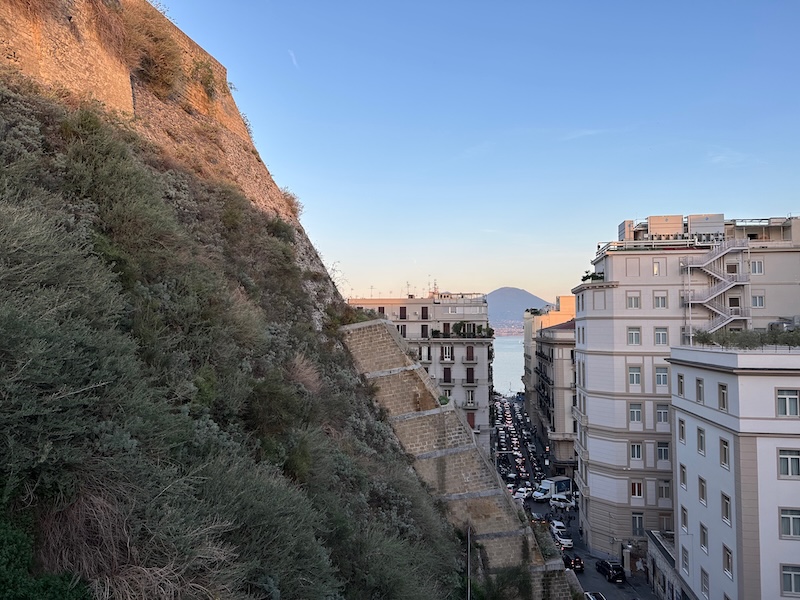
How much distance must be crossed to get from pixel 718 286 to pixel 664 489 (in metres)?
11.1

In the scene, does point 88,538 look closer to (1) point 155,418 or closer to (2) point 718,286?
(1) point 155,418

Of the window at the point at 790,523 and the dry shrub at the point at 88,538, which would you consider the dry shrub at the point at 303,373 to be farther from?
the window at the point at 790,523

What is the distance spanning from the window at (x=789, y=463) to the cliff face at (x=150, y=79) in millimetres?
14593

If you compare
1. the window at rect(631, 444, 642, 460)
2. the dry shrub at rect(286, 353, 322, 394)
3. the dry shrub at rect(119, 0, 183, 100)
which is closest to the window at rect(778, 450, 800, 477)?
the window at rect(631, 444, 642, 460)

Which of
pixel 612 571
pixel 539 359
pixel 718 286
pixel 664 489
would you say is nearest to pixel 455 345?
pixel 664 489

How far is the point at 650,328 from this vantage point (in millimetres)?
29781

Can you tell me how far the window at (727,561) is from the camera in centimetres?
1750

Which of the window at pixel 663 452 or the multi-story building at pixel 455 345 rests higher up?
the multi-story building at pixel 455 345

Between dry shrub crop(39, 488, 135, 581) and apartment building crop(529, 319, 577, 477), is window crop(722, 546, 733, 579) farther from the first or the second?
apartment building crop(529, 319, 577, 477)

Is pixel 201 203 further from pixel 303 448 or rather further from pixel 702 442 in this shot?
pixel 702 442

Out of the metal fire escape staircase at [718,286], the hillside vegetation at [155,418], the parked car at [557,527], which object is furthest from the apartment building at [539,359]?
the hillside vegetation at [155,418]

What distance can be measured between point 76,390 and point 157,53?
41.4 feet

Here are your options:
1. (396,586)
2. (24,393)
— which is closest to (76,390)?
(24,393)

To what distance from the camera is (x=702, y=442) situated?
65.9ft
